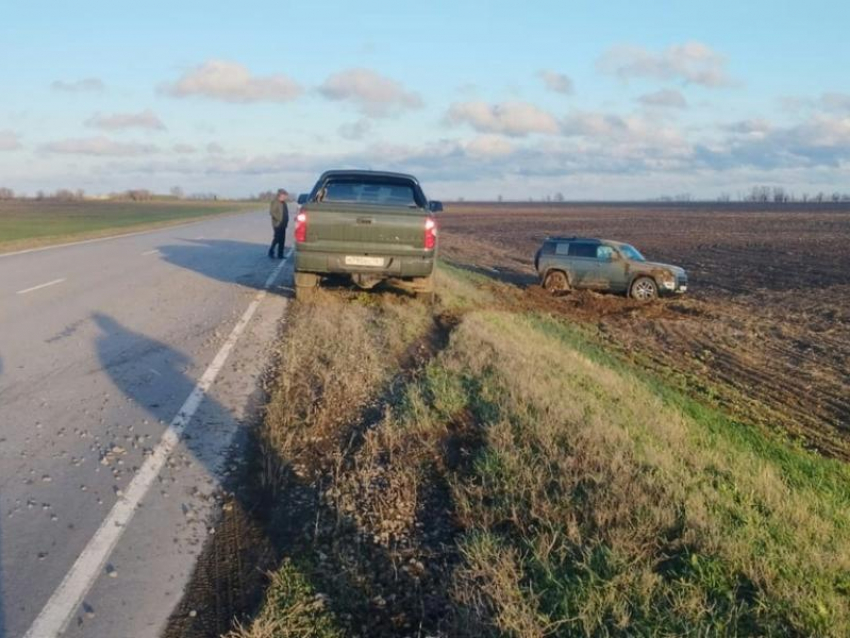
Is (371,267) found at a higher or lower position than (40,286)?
higher

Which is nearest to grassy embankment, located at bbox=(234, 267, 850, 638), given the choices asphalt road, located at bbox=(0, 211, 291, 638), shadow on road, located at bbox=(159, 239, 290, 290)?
asphalt road, located at bbox=(0, 211, 291, 638)

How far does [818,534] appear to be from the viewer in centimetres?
530

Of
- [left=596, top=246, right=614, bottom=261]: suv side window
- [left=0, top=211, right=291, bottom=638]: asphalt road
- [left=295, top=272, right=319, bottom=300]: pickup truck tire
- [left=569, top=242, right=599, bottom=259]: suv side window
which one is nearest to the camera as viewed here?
[left=0, top=211, right=291, bottom=638]: asphalt road

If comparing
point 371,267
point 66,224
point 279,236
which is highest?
point 371,267

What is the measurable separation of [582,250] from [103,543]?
1898cm

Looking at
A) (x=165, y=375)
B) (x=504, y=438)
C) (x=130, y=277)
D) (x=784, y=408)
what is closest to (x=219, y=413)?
(x=165, y=375)

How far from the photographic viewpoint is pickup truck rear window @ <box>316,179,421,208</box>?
15.0 m

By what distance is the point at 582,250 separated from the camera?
22.9 m

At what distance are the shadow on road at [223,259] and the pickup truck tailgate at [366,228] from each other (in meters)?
3.53

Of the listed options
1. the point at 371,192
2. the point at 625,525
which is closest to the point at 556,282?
the point at 371,192

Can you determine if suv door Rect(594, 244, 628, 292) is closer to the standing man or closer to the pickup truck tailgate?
the standing man

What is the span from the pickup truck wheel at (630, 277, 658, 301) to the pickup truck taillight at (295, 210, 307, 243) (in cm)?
1073

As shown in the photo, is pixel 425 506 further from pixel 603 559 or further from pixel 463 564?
pixel 603 559

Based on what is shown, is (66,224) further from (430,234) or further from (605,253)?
(430,234)
